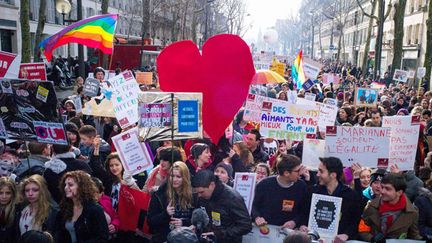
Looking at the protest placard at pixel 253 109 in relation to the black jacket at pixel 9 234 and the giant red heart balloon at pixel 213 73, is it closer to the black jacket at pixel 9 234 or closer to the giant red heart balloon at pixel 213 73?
the giant red heart balloon at pixel 213 73

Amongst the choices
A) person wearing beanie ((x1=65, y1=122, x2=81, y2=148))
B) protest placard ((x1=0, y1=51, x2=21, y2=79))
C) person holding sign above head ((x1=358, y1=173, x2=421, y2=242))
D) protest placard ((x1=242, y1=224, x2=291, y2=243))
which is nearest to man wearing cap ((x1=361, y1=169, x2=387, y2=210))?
person holding sign above head ((x1=358, y1=173, x2=421, y2=242))

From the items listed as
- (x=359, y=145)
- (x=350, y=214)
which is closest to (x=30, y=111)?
(x=350, y=214)

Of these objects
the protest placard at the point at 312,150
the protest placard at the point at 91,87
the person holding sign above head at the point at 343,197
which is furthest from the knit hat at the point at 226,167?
the protest placard at the point at 91,87

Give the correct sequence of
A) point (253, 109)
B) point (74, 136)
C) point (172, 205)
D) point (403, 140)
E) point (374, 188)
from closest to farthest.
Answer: point (172, 205)
point (374, 188)
point (403, 140)
point (74, 136)
point (253, 109)

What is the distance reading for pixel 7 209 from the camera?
14.4 ft

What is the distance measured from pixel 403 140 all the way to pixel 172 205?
340 cm

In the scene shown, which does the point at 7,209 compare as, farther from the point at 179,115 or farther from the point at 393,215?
the point at 393,215

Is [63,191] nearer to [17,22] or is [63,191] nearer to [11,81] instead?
[11,81]

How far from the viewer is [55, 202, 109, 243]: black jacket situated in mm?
4254

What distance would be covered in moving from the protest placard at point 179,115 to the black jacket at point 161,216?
737mm

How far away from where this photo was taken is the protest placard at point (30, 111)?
5.12 metres

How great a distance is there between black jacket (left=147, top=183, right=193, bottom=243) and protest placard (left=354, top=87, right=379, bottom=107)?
817cm

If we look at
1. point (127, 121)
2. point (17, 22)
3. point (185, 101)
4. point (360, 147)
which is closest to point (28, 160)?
point (185, 101)

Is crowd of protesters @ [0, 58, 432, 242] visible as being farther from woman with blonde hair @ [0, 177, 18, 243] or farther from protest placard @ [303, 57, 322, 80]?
protest placard @ [303, 57, 322, 80]
